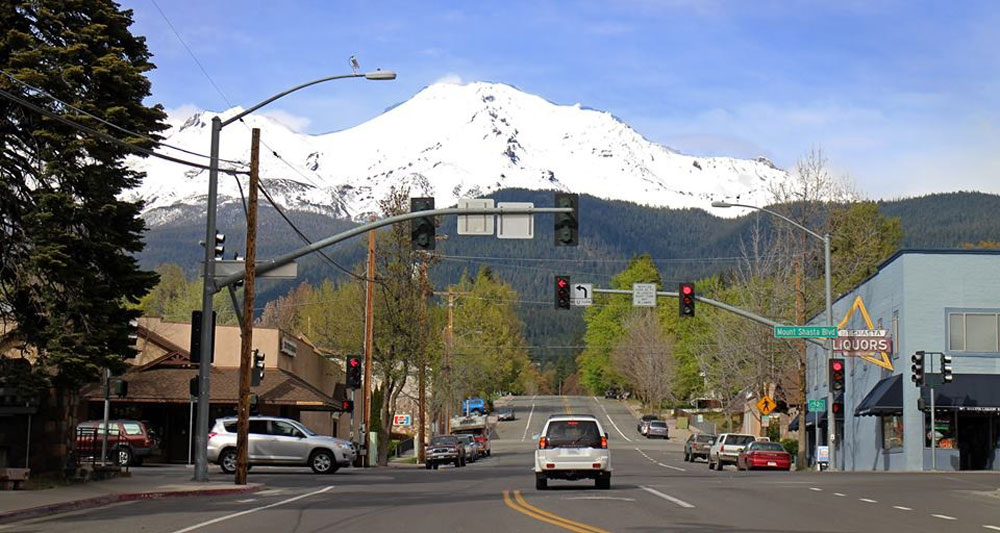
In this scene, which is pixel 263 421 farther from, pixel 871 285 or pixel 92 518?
pixel 871 285

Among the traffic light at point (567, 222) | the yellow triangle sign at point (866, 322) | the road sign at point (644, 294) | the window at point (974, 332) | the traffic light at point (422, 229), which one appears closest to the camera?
the traffic light at point (422, 229)

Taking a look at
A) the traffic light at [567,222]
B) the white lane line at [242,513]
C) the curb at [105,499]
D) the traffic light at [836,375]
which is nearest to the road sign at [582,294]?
the traffic light at [836,375]

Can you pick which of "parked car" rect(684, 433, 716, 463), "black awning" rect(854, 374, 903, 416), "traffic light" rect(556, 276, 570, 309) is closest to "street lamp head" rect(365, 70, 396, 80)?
"traffic light" rect(556, 276, 570, 309)

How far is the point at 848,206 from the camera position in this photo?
67625 millimetres

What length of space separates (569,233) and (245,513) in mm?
10278

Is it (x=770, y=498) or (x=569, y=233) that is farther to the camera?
(x=569, y=233)

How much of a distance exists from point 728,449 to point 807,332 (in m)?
13.3

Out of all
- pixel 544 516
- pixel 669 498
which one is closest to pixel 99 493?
pixel 544 516

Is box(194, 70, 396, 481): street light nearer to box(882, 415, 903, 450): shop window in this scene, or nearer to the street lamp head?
the street lamp head

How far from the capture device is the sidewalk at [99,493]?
23672 mm

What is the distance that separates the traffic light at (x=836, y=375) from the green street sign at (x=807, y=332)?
2624mm

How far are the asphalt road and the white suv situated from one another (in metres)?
0.54

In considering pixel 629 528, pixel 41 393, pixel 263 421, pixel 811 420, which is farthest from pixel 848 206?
pixel 629 528

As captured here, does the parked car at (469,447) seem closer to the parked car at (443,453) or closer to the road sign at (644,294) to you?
the parked car at (443,453)
